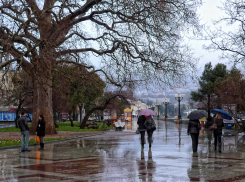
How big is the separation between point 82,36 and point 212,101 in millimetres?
27804

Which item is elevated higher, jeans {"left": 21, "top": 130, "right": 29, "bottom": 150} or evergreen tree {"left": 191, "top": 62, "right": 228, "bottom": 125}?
evergreen tree {"left": 191, "top": 62, "right": 228, "bottom": 125}

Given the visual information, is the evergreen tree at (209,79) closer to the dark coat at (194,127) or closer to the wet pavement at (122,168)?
the dark coat at (194,127)


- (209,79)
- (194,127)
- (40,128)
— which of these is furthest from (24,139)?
(209,79)

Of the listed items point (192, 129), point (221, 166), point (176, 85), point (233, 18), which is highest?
point (233, 18)

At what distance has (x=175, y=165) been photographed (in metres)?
12.0

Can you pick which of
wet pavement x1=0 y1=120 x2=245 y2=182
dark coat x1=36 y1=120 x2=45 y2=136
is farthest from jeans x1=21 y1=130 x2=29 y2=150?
wet pavement x1=0 y1=120 x2=245 y2=182

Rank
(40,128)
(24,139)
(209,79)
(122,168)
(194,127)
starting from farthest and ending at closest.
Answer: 1. (209,79)
2. (40,128)
3. (24,139)
4. (194,127)
5. (122,168)

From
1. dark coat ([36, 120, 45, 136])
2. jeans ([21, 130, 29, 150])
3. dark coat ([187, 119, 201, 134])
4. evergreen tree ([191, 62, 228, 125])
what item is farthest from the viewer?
evergreen tree ([191, 62, 228, 125])

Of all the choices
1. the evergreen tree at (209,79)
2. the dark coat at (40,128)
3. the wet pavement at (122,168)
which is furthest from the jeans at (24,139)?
the evergreen tree at (209,79)

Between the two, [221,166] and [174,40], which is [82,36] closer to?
[174,40]

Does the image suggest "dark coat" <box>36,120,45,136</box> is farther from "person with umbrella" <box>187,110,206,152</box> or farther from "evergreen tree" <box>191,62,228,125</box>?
"evergreen tree" <box>191,62,228,125</box>

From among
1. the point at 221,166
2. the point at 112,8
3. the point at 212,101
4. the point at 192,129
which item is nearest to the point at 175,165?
the point at 221,166

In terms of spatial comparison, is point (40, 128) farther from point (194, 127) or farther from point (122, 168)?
point (122, 168)

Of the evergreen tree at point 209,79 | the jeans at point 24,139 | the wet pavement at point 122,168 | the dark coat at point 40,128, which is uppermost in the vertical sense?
the evergreen tree at point 209,79
